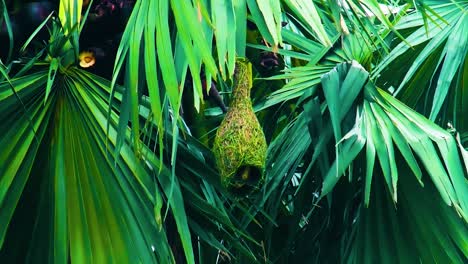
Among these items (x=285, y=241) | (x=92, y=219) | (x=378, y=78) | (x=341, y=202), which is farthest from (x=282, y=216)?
(x=92, y=219)

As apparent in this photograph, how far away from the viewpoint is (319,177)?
264 centimetres

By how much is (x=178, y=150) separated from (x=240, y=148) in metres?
0.28

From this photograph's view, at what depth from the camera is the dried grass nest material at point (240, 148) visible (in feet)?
6.11

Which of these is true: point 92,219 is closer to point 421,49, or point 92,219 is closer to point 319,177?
point 319,177

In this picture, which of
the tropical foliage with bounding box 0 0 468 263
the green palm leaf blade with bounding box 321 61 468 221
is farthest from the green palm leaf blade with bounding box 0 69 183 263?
the green palm leaf blade with bounding box 321 61 468 221

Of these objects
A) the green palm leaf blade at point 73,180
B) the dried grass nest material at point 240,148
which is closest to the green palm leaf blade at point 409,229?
the dried grass nest material at point 240,148

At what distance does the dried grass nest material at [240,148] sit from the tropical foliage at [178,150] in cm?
10

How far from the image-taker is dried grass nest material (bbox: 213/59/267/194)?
73.3 inches

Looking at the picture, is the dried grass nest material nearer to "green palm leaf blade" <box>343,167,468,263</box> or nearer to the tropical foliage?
the tropical foliage

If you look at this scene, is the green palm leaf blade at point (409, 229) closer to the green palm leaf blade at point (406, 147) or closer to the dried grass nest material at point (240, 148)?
the green palm leaf blade at point (406, 147)

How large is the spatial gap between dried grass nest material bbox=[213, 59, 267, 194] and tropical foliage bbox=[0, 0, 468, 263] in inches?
4.0

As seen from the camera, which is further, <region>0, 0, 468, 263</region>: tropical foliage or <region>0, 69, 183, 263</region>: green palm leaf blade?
<region>0, 69, 183, 263</region>: green palm leaf blade

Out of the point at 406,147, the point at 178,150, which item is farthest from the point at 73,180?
the point at 406,147

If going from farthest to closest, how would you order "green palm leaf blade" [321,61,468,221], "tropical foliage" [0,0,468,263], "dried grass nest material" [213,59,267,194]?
"green palm leaf blade" [321,61,468,221]
"dried grass nest material" [213,59,267,194]
"tropical foliage" [0,0,468,263]
